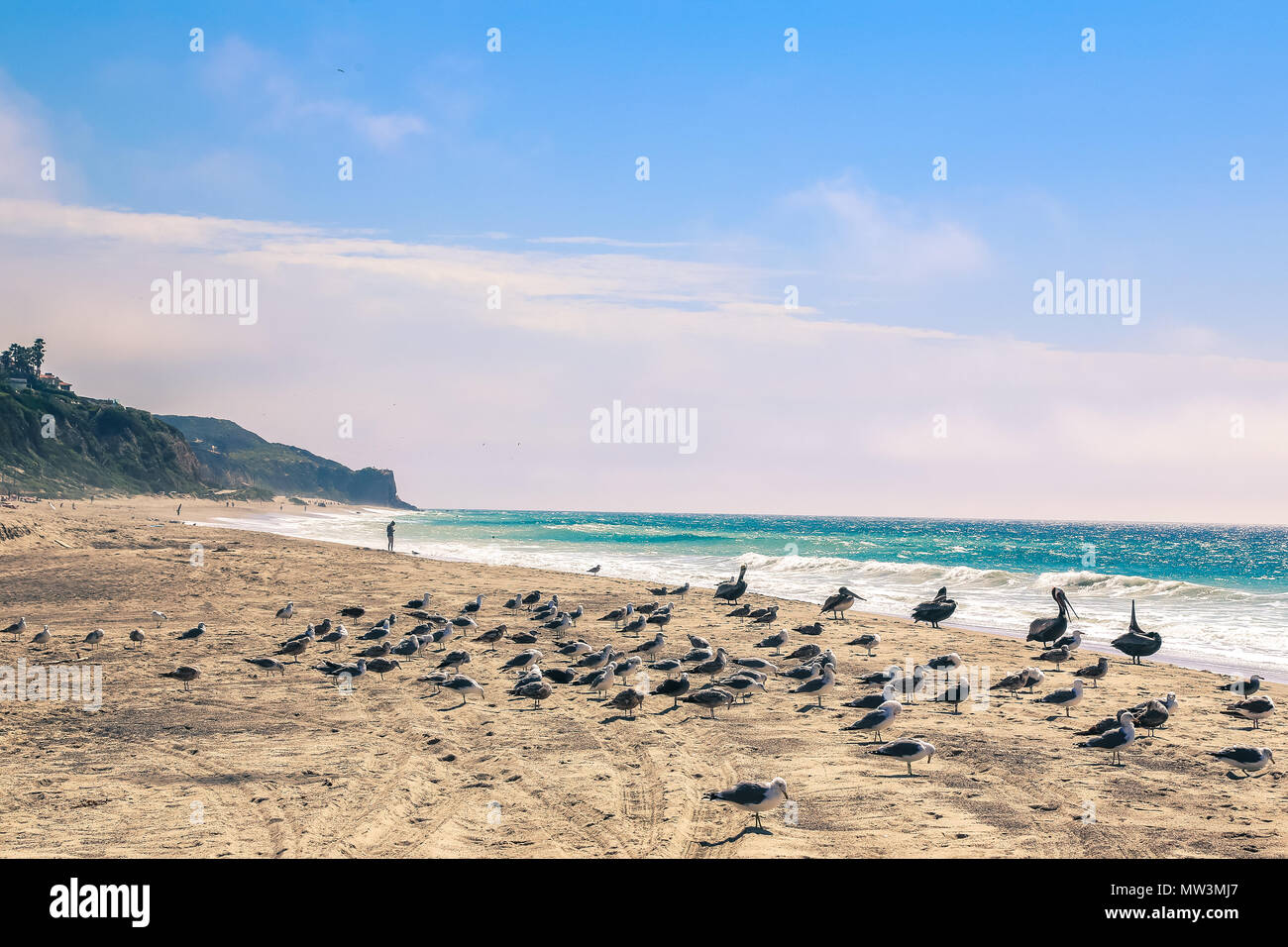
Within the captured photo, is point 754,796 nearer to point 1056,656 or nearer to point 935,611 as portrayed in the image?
point 1056,656

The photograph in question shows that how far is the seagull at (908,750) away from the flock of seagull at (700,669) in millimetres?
14

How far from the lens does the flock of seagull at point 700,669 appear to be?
13531mm

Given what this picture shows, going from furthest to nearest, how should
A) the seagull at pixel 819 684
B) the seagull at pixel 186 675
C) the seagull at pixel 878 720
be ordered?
the seagull at pixel 186 675, the seagull at pixel 819 684, the seagull at pixel 878 720

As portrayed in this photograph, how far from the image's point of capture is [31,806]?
32.6 ft

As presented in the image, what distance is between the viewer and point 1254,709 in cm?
1489

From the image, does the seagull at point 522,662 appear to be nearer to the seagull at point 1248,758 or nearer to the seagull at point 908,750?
the seagull at point 908,750

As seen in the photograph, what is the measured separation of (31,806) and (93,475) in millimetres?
111951

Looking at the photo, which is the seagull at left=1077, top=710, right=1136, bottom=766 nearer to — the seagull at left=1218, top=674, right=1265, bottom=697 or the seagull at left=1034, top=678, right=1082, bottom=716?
the seagull at left=1034, top=678, right=1082, bottom=716

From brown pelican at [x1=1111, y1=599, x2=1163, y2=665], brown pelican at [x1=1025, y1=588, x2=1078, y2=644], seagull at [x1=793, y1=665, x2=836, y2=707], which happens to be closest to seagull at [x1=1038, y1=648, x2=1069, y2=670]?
brown pelican at [x1=1111, y1=599, x2=1163, y2=665]

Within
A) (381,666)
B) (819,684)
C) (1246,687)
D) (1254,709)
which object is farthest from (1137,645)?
(381,666)

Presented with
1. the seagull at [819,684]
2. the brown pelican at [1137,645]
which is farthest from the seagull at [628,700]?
the brown pelican at [1137,645]

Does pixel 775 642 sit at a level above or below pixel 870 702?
below

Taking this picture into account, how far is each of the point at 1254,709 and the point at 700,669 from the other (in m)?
9.92

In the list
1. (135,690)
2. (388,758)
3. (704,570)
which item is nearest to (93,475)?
(704,570)
